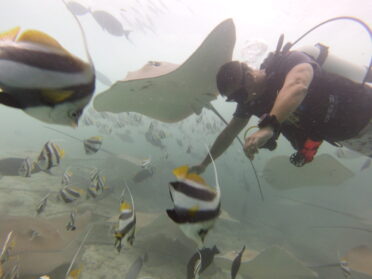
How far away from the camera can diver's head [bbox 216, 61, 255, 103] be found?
291cm

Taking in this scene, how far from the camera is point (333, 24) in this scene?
67.2 ft

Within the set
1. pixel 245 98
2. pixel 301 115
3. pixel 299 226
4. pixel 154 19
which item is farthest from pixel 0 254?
pixel 154 19

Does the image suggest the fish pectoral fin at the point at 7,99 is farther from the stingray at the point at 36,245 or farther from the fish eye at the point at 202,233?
the stingray at the point at 36,245

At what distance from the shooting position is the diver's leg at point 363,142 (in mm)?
3530

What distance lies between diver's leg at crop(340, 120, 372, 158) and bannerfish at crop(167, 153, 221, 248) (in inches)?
132

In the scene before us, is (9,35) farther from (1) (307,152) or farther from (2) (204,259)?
(1) (307,152)

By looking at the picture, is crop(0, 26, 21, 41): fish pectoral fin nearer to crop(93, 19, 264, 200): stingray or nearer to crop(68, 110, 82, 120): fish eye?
crop(68, 110, 82, 120): fish eye

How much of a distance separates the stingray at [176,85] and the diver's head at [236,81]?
1048 mm

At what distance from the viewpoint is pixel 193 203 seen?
114 centimetres

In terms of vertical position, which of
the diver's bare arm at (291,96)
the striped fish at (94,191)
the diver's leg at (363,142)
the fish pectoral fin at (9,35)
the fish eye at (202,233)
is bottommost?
the striped fish at (94,191)

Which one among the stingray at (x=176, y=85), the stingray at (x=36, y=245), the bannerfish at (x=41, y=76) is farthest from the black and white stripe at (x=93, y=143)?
the bannerfish at (x=41, y=76)

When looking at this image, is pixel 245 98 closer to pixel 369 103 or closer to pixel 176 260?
pixel 369 103

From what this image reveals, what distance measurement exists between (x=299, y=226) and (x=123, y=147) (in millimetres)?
17168

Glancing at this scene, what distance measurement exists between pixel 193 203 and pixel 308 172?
899cm
